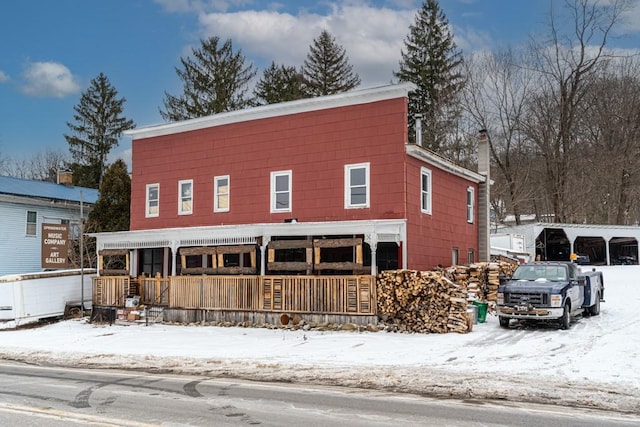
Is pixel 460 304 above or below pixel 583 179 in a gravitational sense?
below

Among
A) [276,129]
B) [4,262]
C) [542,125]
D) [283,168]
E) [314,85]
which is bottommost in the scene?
[4,262]

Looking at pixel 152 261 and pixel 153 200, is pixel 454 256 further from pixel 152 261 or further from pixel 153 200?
pixel 152 261

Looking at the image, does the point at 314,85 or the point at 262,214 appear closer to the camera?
the point at 262,214

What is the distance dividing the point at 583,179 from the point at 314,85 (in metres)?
24.1

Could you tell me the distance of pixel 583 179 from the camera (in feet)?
159

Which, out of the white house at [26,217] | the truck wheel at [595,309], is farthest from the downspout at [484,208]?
the white house at [26,217]

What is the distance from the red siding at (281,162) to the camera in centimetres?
2064

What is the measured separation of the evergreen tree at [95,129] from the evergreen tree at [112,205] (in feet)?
73.6

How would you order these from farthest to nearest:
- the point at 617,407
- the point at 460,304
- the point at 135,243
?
1. the point at 135,243
2. the point at 460,304
3. the point at 617,407

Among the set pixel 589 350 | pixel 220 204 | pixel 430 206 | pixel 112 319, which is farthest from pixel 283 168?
pixel 589 350

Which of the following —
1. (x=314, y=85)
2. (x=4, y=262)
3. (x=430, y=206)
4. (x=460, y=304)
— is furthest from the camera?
(x=314, y=85)

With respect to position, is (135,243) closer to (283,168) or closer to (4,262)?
(283,168)

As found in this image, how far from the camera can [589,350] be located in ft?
44.7

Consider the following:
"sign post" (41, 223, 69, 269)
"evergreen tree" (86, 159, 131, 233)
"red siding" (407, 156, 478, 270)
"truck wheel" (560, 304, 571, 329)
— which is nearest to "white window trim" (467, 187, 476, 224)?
"red siding" (407, 156, 478, 270)
